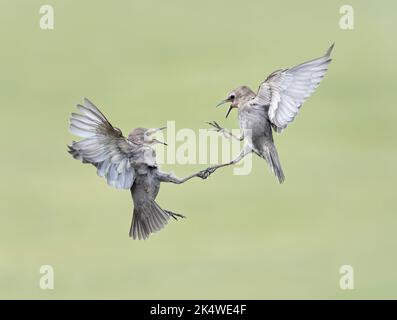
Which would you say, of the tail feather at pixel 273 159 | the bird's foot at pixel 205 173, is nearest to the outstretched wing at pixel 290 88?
the tail feather at pixel 273 159

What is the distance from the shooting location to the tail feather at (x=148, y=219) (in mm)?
6707

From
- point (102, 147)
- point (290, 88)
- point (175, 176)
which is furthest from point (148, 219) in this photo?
point (290, 88)

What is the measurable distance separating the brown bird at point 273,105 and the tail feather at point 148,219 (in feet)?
1.57

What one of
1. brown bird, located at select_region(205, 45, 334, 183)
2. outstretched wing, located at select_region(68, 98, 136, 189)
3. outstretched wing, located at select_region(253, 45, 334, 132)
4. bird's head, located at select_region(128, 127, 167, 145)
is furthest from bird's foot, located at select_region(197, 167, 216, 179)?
outstretched wing, located at select_region(253, 45, 334, 132)

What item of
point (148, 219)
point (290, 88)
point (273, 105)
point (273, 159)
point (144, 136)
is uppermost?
point (290, 88)

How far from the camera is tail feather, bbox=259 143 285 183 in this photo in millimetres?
6648

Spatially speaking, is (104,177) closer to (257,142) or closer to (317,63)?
(257,142)

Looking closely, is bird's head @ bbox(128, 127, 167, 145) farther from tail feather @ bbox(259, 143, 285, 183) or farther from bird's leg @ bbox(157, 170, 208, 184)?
tail feather @ bbox(259, 143, 285, 183)

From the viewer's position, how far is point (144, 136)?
655 centimetres

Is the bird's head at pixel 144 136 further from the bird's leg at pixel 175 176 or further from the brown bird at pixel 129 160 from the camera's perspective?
the bird's leg at pixel 175 176

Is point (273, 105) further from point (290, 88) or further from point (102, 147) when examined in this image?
point (102, 147)

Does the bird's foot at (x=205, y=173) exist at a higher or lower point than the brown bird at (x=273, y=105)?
lower

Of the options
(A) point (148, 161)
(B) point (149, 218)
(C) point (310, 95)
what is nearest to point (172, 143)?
(A) point (148, 161)

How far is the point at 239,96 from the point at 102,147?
47.9 inches
